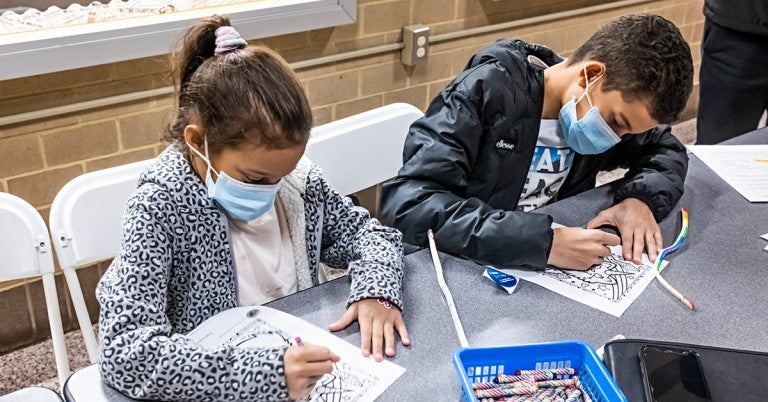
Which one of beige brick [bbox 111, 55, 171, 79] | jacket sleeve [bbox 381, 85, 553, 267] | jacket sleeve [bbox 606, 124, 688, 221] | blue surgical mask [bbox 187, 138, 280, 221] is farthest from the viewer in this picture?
beige brick [bbox 111, 55, 171, 79]

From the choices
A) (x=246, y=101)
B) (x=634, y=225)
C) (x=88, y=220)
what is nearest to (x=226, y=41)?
(x=246, y=101)

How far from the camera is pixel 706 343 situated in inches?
45.1

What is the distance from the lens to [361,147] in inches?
68.2

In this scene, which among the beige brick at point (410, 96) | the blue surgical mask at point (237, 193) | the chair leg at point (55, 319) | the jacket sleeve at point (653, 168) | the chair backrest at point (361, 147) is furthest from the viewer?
the beige brick at point (410, 96)

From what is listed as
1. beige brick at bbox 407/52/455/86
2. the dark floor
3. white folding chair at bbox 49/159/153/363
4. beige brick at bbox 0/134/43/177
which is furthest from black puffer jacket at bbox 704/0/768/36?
the dark floor

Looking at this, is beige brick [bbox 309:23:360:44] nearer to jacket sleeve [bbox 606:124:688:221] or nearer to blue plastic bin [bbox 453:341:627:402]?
Result: jacket sleeve [bbox 606:124:688:221]

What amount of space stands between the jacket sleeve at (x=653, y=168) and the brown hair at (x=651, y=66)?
0.54ft

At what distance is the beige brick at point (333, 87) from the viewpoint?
242cm

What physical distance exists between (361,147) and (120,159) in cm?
82

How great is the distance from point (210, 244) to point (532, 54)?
2.80 feet

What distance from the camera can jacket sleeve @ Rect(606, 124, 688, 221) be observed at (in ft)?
5.00

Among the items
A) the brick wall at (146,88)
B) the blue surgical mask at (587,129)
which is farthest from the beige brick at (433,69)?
the blue surgical mask at (587,129)

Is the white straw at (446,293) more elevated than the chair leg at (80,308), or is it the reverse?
the white straw at (446,293)

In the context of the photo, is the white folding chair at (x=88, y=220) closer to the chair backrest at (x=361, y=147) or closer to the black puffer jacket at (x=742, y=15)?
the chair backrest at (x=361, y=147)
